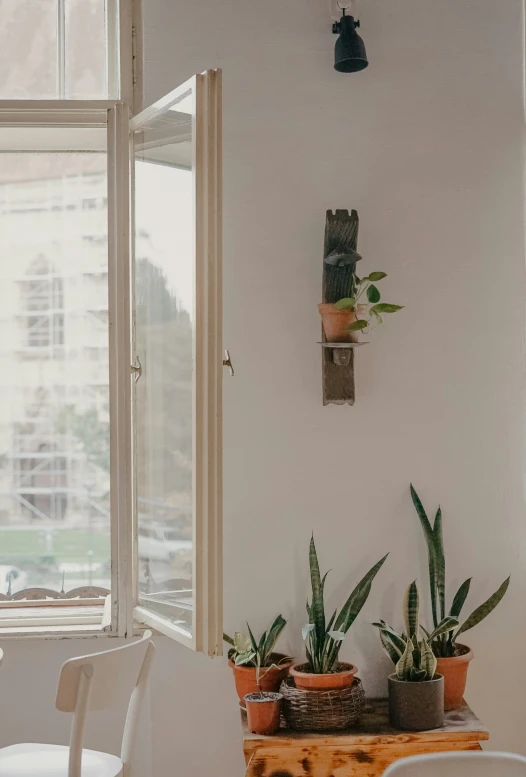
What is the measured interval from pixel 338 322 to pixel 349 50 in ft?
3.18

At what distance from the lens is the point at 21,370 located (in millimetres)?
3361

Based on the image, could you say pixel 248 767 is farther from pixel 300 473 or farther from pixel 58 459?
pixel 58 459

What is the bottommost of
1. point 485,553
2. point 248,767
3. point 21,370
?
point 248,767

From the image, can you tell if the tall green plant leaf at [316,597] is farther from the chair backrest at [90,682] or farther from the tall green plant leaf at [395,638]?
the chair backrest at [90,682]

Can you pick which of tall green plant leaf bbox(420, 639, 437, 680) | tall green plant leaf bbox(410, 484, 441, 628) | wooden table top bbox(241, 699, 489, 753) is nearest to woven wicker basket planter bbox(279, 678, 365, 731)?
wooden table top bbox(241, 699, 489, 753)

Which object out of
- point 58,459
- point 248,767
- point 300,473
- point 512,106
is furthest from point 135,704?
point 512,106

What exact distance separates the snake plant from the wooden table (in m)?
0.25

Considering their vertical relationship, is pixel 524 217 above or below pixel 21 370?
above

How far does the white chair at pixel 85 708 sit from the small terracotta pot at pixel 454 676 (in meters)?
1.11

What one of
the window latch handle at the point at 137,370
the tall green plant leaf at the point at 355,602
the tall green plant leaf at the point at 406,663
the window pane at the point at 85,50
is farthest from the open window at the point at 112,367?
the tall green plant leaf at the point at 406,663

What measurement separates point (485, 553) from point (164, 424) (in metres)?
1.29

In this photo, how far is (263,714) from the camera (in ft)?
8.58

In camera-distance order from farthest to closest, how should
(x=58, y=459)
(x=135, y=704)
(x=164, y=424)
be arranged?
1. (x=58, y=459)
2. (x=164, y=424)
3. (x=135, y=704)

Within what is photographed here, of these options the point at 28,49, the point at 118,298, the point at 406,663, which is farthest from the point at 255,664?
the point at 28,49
